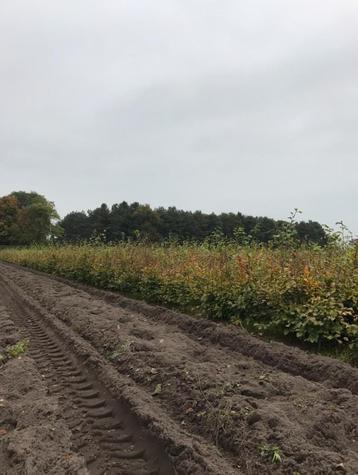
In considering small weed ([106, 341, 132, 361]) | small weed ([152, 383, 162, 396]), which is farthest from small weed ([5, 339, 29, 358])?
small weed ([152, 383, 162, 396])

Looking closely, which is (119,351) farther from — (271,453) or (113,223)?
(113,223)

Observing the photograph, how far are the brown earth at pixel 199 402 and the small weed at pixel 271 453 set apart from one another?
0.04 feet

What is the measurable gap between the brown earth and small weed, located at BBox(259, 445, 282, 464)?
0.01m

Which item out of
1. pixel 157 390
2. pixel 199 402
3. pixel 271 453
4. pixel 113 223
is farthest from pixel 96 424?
pixel 113 223

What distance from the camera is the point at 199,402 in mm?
4199

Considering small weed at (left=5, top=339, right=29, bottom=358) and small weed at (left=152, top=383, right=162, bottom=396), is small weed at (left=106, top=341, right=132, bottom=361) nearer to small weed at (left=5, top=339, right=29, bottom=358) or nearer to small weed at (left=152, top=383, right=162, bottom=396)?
small weed at (left=152, top=383, right=162, bottom=396)

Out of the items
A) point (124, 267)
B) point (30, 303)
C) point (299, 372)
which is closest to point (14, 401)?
point (299, 372)

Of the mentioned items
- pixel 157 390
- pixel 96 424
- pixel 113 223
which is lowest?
pixel 96 424

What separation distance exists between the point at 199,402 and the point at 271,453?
1052 mm

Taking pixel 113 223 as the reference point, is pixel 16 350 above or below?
below

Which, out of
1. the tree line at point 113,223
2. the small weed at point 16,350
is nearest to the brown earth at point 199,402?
the small weed at point 16,350

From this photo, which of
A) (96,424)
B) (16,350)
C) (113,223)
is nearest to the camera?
(96,424)

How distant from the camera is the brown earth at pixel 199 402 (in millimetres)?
3327

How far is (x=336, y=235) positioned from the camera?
25.5 ft
